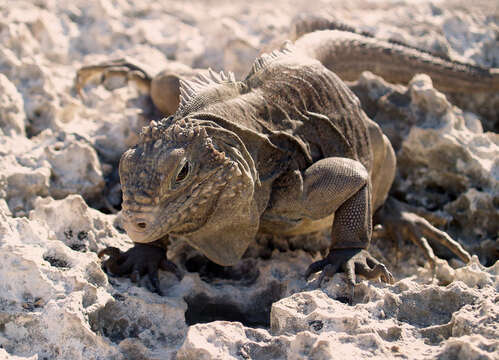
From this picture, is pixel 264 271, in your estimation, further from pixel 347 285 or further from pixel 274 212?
pixel 347 285

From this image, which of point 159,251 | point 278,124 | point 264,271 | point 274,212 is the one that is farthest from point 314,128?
point 159,251

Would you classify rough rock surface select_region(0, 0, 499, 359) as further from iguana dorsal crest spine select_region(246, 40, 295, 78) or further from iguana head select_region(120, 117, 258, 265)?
iguana dorsal crest spine select_region(246, 40, 295, 78)

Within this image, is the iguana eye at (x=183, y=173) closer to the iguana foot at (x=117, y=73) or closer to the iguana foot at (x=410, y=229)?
the iguana foot at (x=410, y=229)

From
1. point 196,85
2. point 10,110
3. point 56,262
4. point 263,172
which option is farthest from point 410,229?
point 10,110

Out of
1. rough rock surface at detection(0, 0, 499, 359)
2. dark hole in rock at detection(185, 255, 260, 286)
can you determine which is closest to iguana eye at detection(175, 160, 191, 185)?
rough rock surface at detection(0, 0, 499, 359)

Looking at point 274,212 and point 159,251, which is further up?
point 274,212

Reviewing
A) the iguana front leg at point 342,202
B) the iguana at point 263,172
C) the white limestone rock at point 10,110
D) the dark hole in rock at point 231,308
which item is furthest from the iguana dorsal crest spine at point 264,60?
the white limestone rock at point 10,110
